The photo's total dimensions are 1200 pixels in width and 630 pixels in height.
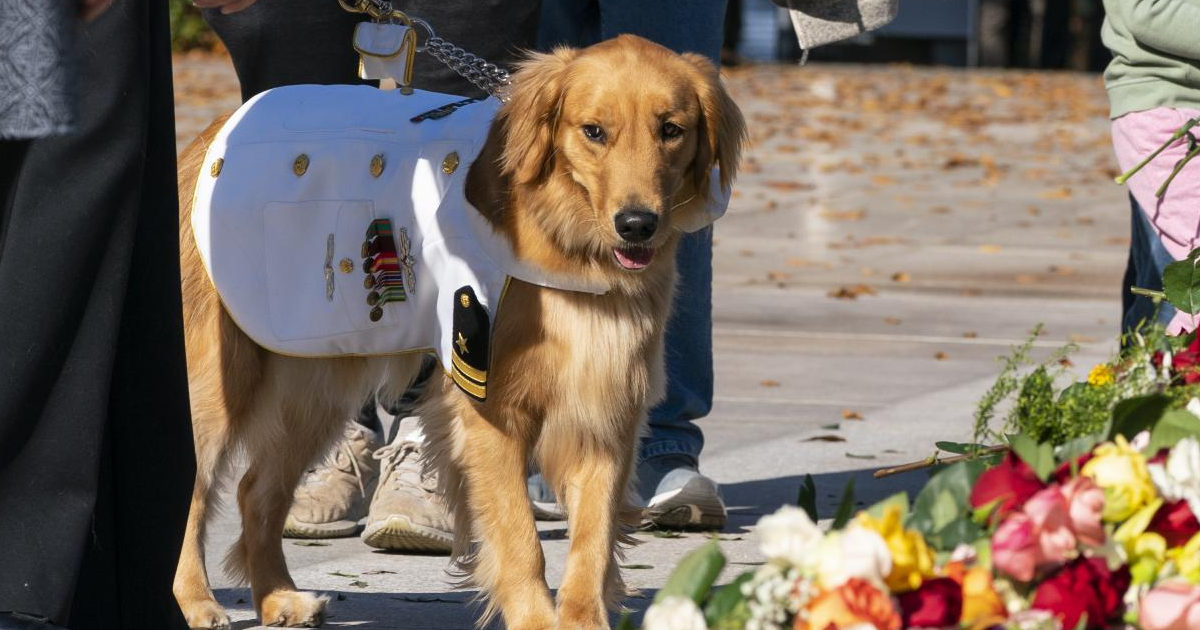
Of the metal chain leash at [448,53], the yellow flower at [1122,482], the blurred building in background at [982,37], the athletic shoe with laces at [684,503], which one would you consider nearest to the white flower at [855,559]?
the yellow flower at [1122,482]

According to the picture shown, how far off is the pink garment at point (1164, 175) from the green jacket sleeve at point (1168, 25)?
0.64ft

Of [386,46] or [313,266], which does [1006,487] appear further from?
[386,46]

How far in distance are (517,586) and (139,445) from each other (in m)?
→ 0.97

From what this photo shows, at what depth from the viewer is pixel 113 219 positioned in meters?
2.99

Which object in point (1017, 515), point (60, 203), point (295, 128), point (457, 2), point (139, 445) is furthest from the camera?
point (457, 2)

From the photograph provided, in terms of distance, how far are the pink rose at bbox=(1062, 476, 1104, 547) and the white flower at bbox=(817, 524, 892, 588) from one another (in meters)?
0.24

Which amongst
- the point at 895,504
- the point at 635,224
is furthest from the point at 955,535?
the point at 635,224

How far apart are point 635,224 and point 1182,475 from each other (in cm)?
159

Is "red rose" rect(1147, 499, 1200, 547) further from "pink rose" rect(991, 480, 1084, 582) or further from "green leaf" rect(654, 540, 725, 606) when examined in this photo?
"green leaf" rect(654, 540, 725, 606)

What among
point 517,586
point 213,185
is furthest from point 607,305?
point 213,185

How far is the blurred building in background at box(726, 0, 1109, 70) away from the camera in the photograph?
3481 centimetres

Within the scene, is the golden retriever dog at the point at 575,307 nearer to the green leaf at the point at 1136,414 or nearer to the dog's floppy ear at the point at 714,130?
the dog's floppy ear at the point at 714,130

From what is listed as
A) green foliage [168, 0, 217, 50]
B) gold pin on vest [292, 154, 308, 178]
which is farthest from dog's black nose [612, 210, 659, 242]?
green foliage [168, 0, 217, 50]

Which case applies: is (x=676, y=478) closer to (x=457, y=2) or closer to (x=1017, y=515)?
(x=457, y=2)
